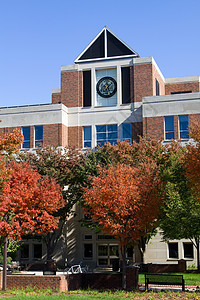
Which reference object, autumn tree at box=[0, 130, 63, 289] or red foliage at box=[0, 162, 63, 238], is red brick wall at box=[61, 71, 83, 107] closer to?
autumn tree at box=[0, 130, 63, 289]

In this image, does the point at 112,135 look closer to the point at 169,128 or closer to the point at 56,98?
the point at 169,128

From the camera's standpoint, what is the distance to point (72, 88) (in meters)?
46.4

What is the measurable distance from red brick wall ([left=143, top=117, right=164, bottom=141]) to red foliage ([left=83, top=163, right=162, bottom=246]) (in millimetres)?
17461

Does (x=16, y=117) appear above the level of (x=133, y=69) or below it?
below

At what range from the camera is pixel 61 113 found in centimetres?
4378

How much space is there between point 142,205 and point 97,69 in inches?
Answer: 1012

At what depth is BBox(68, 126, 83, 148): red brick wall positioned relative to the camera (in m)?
44.3

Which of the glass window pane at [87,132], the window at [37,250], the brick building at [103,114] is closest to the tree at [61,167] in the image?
the brick building at [103,114]

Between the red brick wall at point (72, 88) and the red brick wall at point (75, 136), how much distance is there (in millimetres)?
2640

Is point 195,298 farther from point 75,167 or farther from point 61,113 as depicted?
point 61,113

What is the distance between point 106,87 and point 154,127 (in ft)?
25.2

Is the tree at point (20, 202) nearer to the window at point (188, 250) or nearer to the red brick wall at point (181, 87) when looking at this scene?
the window at point (188, 250)

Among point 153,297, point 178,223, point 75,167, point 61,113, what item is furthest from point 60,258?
point 153,297

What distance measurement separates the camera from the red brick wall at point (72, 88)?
45906mm
